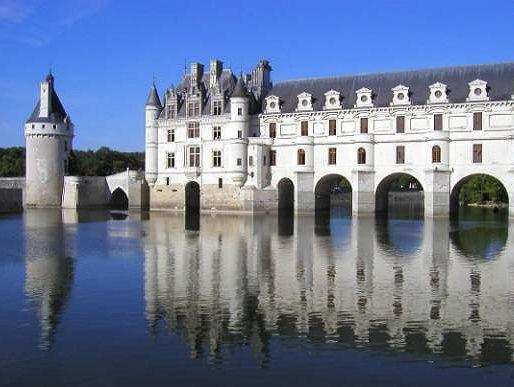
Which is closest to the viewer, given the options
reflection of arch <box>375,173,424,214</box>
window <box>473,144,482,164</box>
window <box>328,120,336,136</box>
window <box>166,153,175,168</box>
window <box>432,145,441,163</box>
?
window <box>473,144,482,164</box>

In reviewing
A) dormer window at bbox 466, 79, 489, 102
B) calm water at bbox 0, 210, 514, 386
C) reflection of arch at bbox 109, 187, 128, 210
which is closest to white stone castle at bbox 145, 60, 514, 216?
dormer window at bbox 466, 79, 489, 102

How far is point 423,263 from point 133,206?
43.4m

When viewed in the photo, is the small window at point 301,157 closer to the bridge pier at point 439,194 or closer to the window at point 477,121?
the bridge pier at point 439,194

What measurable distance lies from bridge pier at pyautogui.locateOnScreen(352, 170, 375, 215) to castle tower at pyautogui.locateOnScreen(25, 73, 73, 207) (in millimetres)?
33459

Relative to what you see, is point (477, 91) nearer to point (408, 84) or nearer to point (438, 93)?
point (438, 93)

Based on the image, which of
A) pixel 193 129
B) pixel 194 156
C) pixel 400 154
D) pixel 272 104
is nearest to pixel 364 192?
pixel 400 154

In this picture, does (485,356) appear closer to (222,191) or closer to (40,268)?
(40,268)

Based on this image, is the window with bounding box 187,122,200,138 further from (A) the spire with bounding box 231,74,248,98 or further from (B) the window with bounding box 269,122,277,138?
(B) the window with bounding box 269,122,277,138

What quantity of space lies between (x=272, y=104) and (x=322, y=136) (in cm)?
569

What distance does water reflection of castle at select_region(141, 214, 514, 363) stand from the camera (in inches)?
531

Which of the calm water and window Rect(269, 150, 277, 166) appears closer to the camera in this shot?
the calm water

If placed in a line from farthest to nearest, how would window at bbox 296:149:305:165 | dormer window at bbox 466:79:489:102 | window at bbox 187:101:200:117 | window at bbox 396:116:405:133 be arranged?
window at bbox 187:101:200:117 → window at bbox 296:149:305:165 → window at bbox 396:116:405:133 → dormer window at bbox 466:79:489:102

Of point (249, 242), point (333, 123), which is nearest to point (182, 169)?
point (333, 123)

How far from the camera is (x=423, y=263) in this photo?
2395 cm
